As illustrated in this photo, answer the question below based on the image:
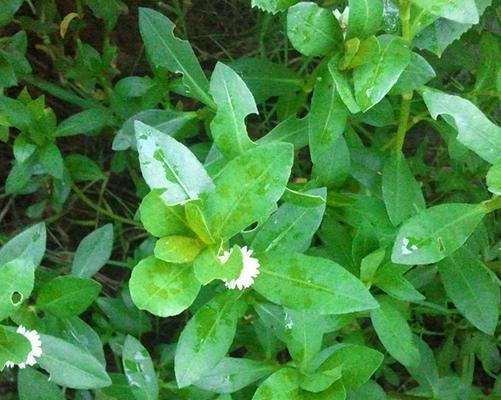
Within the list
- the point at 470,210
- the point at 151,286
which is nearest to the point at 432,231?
the point at 470,210

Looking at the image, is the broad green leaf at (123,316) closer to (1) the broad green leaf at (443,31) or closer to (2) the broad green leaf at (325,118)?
(2) the broad green leaf at (325,118)

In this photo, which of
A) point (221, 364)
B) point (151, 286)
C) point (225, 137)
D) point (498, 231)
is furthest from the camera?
point (498, 231)

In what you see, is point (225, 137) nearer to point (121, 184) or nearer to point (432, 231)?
point (432, 231)

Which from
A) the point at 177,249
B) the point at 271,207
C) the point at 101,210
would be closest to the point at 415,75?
the point at 271,207

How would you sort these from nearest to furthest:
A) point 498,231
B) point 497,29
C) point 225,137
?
point 225,137 < point 497,29 < point 498,231

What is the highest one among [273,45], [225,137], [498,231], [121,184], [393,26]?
[393,26]

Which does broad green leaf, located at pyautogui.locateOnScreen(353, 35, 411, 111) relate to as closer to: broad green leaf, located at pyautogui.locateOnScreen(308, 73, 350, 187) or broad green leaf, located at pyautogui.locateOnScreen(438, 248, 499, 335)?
broad green leaf, located at pyautogui.locateOnScreen(308, 73, 350, 187)
